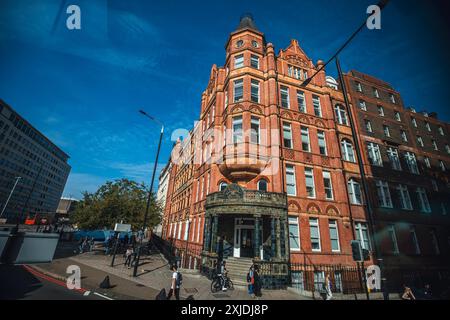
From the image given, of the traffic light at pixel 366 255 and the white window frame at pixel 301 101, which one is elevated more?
the white window frame at pixel 301 101

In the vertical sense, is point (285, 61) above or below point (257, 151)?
above

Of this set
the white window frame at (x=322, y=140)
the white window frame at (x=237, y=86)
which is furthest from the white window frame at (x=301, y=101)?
the white window frame at (x=237, y=86)

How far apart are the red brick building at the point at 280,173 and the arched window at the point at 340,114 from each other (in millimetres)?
142

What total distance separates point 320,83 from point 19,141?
9605cm

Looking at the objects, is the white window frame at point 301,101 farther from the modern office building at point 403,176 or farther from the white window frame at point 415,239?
the white window frame at point 415,239

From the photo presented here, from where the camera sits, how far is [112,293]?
31.8 ft

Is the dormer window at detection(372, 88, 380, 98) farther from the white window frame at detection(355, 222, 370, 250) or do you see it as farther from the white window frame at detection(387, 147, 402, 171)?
the white window frame at detection(355, 222, 370, 250)

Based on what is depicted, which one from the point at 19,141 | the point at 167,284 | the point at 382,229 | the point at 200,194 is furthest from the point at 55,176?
the point at 382,229

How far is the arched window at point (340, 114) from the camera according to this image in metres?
22.3

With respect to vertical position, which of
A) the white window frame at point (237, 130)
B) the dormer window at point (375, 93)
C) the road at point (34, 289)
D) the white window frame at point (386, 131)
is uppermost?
the dormer window at point (375, 93)

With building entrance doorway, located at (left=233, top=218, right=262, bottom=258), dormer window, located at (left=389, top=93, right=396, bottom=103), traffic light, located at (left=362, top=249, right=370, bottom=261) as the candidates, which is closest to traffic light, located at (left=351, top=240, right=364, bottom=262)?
traffic light, located at (left=362, top=249, right=370, bottom=261)

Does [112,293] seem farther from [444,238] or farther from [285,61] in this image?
[444,238]

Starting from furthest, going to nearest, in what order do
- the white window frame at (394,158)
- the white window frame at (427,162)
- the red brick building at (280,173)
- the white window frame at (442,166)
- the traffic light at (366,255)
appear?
the white window frame at (442,166)
the white window frame at (427,162)
the white window frame at (394,158)
the red brick building at (280,173)
the traffic light at (366,255)

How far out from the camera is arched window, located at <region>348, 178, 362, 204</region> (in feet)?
61.6
